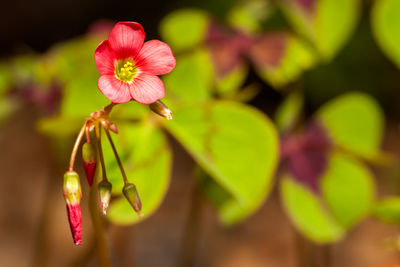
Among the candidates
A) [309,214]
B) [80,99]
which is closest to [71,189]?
[80,99]

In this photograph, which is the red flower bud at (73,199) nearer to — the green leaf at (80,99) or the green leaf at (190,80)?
the green leaf at (80,99)

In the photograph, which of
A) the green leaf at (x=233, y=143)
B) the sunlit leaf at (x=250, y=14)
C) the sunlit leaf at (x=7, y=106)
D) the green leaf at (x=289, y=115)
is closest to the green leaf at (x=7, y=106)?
the sunlit leaf at (x=7, y=106)

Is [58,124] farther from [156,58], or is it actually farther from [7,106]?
[7,106]

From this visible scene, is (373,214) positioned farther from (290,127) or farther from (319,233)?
(290,127)

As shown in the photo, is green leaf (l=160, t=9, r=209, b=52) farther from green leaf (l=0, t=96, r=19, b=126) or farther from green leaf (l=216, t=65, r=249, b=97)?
green leaf (l=0, t=96, r=19, b=126)

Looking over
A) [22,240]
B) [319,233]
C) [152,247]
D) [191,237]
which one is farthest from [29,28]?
[319,233]

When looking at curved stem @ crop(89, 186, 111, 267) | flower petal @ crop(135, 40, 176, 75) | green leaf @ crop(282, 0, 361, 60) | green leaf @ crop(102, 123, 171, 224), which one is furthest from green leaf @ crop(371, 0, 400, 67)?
curved stem @ crop(89, 186, 111, 267)
